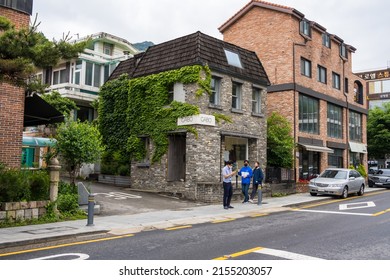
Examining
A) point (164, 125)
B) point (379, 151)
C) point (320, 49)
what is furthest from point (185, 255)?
point (379, 151)

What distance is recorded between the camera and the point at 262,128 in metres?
21.3

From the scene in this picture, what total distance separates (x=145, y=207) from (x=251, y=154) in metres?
8.31

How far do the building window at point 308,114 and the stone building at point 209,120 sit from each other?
18.4 feet

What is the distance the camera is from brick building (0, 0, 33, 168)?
1230cm

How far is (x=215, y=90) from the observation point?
19.1 m

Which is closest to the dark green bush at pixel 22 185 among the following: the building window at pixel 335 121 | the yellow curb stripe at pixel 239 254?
the yellow curb stripe at pixel 239 254

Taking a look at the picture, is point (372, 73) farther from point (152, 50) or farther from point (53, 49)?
point (53, 49)

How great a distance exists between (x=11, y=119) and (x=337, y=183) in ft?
49.4

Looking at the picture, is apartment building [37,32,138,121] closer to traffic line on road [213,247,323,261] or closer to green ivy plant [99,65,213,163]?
green ivy plant [99,65,213,163]

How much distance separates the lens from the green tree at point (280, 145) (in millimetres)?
22594

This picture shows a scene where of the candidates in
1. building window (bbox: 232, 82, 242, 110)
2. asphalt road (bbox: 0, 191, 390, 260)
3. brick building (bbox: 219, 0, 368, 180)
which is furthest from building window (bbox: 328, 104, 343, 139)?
asphalt road (bbox: 0, 191, 390, 260)

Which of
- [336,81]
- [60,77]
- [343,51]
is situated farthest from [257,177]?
[343,51]

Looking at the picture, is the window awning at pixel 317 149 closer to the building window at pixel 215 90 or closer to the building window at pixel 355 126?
the building window at pixel 355 126

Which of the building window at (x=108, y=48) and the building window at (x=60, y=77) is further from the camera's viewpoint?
the building window at (x=108, y=48)
